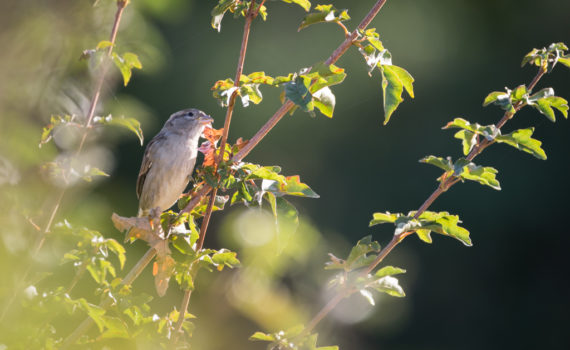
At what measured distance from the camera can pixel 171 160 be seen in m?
2.88

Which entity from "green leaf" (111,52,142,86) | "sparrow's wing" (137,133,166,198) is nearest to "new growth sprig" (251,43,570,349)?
"green leaf" (111,52,142,86)

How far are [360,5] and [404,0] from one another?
0.97 ft

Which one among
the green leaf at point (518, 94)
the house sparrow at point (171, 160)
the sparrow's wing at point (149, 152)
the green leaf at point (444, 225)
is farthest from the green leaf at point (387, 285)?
the sparrow's wing at point (149, 152)

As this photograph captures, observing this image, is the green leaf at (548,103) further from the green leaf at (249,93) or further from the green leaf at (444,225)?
the green leaf at (249,93)

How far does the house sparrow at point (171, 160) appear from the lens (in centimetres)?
283

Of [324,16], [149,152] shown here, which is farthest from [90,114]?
[149,152]

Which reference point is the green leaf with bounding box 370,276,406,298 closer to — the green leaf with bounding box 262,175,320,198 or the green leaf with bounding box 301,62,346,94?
the green leaf with bounding box 262,175,320,198

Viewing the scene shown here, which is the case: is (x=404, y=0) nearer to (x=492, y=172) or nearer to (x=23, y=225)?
(x=492, y=172)

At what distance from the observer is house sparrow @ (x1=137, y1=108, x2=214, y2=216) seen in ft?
9.30

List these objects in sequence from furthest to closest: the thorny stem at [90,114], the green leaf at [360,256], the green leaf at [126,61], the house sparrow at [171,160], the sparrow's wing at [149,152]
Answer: the sparrow's wing at [149,152] → the house sparrow at [171,160] → the green leaf at [360,256] → the green leaf at [126,61] → the thorny stem at [90,114]

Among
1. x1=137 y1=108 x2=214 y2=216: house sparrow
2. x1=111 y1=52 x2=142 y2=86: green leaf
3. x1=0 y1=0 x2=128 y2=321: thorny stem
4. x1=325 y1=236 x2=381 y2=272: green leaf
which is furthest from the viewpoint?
x1=137 y1=108 x2=214 y2=216: house sparrow

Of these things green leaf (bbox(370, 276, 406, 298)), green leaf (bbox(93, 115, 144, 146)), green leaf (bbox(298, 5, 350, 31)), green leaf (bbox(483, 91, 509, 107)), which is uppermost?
green leaf (bbox(298, 5, 350, 31))

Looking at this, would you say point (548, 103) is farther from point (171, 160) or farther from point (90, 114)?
point (171, 160)

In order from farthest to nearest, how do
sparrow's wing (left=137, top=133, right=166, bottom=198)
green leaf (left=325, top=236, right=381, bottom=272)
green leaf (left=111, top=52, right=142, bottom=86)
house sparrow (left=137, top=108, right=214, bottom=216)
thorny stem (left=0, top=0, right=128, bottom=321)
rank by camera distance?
sparrow's wing (left=137, top=133, right=166, bottom=198)
house sparrow (left=137, top=108, right=214, bottom=216)
green leaf (left=325, top=236, right=381, bottom=272)
green leaf (left=111, top=52, right=142, bottom=86)
thorny stem (left=0, top=0, right=128, bottom=321)
